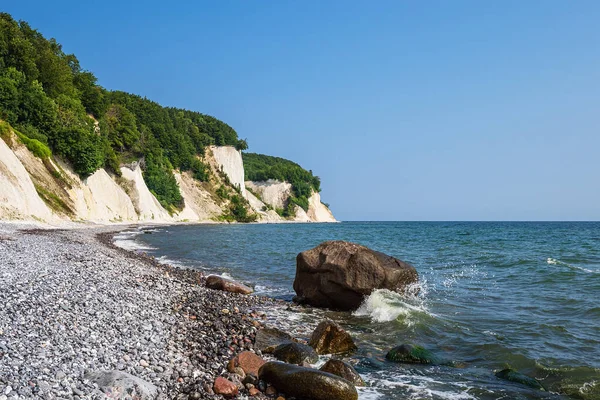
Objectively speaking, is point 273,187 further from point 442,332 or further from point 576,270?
point 442,332

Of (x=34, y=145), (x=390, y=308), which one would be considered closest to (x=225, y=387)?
(x=390, y=308)

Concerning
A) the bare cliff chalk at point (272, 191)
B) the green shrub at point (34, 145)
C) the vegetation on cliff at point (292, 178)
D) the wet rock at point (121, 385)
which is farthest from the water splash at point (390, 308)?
the vegetation on cliff at point (292, 178)

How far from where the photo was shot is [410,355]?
29.0ft

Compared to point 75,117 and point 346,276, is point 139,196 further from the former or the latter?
point 346,276

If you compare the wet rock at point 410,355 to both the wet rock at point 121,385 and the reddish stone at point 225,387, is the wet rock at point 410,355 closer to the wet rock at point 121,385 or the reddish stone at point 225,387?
the reddish stone at point 225,387

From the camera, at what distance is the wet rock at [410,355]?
8758 millimetres

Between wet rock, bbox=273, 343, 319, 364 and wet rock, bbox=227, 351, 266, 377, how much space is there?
26.1 inches

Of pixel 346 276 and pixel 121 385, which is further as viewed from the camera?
pixel 346 276

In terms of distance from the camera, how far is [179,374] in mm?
6531

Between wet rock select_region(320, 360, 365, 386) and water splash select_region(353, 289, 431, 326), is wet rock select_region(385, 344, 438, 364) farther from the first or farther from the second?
water splash select_region(353, 289, 431, 326)

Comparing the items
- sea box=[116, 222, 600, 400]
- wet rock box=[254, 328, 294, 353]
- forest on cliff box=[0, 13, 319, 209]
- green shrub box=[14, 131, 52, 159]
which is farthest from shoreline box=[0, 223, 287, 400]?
forest on cliff box=[0, 13, 319, 209]

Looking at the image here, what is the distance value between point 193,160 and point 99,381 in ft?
348

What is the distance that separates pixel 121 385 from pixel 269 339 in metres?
4.08

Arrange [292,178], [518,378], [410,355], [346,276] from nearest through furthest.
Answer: [518,378], [410,355], [346,276], [292,178]
